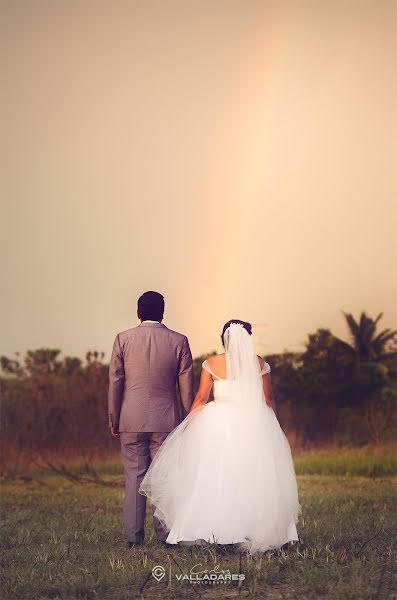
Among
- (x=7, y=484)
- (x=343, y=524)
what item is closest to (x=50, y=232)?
(x=7, y=484)

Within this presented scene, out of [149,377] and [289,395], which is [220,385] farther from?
[289,395]

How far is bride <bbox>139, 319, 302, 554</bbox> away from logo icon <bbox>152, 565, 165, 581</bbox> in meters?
0.71

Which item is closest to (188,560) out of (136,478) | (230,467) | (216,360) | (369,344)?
(230,467)

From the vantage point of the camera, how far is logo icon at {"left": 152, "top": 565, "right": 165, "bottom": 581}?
6.91 meters

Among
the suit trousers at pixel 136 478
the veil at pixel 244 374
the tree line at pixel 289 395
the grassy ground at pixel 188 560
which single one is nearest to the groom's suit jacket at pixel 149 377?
the suit trousers at pixel 136 478

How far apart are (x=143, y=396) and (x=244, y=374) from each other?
1003 mm

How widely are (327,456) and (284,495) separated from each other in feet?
39.2

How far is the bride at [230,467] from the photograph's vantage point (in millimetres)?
7723

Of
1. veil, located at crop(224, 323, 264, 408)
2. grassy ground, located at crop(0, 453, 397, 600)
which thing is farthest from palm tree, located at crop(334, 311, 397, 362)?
veil, located at crop(224, 323, 264, 408)

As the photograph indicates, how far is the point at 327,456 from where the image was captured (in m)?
19.5

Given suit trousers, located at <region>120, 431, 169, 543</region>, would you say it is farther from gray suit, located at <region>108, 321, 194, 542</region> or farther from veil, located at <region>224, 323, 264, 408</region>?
veil, located at <region>224, 323, 264, 408</region>

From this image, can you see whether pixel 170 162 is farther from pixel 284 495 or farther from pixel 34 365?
pixel 284 495

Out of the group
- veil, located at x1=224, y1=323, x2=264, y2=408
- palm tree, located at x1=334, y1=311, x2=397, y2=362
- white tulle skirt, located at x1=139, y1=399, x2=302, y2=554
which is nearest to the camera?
white tulle skirt, located at x1=139, y1=399, x2=302, y2=554

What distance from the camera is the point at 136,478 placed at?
8383mm
